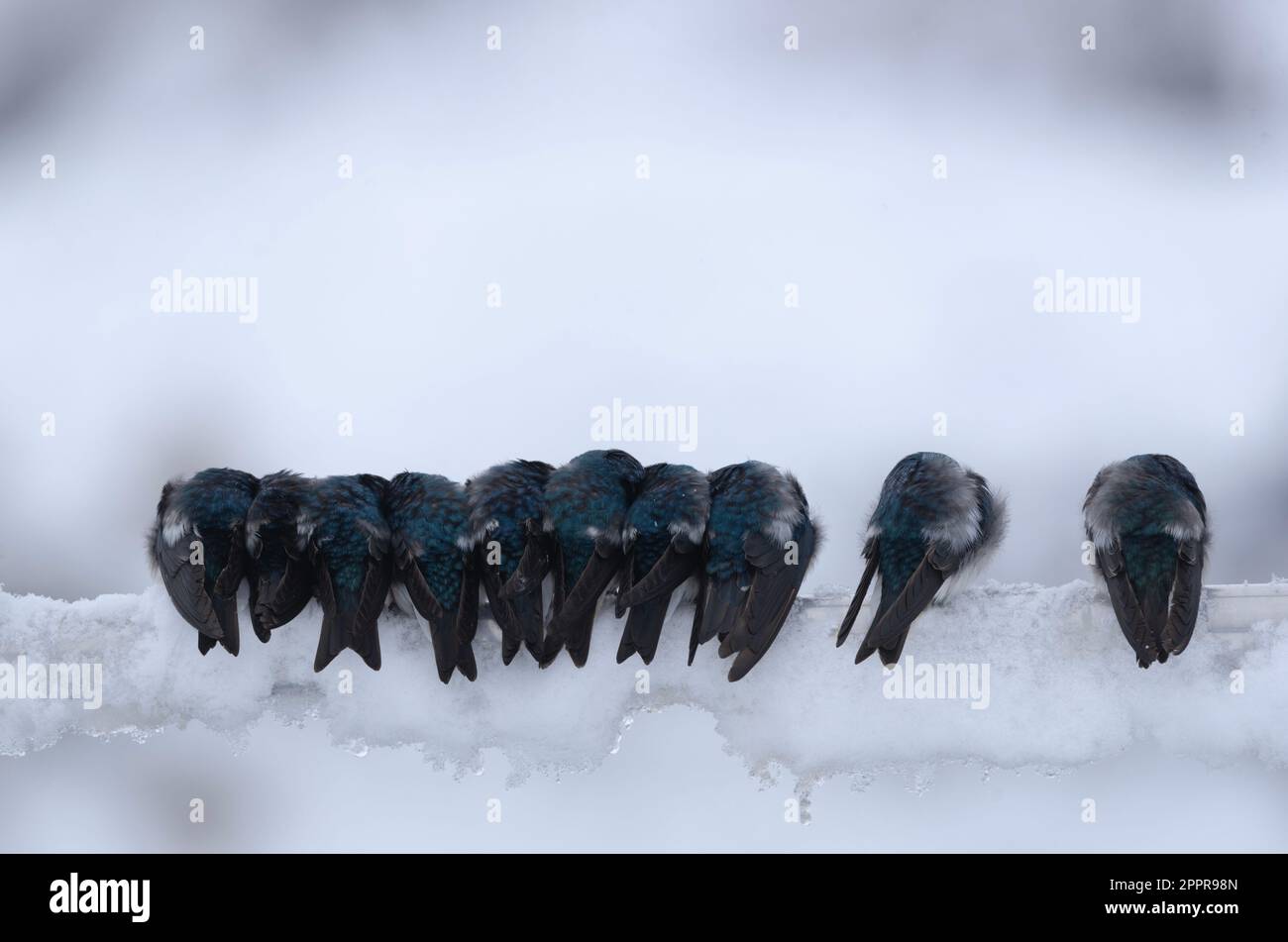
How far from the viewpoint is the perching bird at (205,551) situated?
1.82m

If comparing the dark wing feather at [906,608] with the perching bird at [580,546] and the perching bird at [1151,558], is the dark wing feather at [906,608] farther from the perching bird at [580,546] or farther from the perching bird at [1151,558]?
the perching bird at [580,546]

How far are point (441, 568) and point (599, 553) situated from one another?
26 centimetres

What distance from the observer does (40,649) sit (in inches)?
73.1

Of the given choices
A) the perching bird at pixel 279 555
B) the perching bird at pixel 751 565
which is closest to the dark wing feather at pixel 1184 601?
the perching bird at pixel 751 565

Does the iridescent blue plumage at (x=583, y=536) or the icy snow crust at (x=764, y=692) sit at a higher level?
the iridescent blue plumage at (x=583, y=536)

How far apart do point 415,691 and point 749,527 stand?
23.5 inches

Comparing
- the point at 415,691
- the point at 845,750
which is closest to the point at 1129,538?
the point at 845,750

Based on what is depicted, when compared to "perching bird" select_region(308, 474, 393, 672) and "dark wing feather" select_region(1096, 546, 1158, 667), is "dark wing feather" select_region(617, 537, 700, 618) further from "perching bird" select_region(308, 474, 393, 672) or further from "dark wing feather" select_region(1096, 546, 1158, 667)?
"dark wing feather" select_region(1096, 546, 1158, 667)

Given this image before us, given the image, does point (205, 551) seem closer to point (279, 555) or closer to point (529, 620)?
point (279, 555)

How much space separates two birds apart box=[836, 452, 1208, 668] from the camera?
1.76 meters

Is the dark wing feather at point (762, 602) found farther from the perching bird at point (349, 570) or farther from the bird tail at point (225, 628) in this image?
the bird tail at point (225, 628)

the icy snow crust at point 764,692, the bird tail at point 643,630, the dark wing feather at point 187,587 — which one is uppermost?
the dark wing feather at point 187,587

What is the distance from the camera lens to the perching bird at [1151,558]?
1.75 metres

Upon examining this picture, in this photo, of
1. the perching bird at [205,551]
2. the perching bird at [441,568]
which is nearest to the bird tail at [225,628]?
the perching bird at [205,551]
